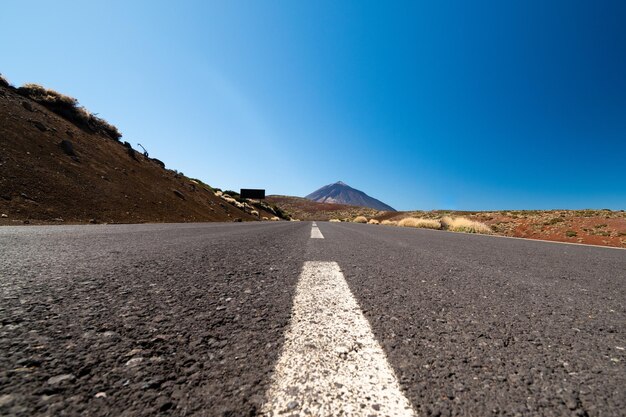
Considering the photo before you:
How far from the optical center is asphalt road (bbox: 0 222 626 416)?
751 millimetres

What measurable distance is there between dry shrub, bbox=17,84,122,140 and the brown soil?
0.99m

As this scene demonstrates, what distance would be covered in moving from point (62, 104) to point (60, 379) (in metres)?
26.2

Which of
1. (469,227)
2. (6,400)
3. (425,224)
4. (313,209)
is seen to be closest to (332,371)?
(6,400)

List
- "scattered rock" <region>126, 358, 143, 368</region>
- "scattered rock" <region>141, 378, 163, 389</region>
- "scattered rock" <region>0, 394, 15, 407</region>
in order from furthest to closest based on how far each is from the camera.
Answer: "scattered rock" <region>126, 358, 143, 368</region> < "scattered rock" <region>141, 378, 163, 389</region> < "scattered rock" <region>0, 394, 15, 407</region>

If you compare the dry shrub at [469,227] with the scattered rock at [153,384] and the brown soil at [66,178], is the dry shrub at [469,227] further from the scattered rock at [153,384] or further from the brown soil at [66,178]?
the brown soil at [66,178]

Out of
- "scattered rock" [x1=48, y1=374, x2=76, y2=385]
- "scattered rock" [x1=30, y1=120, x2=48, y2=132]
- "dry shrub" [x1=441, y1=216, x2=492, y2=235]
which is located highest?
"scattered rock" [x1=30, y1=120, x2=48, y2=132]

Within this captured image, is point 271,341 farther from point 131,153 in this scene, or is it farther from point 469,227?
point 131,153

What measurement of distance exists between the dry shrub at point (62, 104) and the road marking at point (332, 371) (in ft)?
83.4

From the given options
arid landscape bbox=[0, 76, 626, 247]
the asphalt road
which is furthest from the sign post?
the asphalt road

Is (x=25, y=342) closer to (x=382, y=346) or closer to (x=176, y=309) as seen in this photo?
(x=176, y=309)

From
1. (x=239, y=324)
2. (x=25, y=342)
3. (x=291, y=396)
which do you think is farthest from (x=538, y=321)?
(x=25, y=342)

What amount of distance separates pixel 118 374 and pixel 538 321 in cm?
190

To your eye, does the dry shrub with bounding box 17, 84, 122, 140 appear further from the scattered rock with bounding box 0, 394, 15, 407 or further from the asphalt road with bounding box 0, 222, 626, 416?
the scattered rock with bounding box 0, 394, 15, 407

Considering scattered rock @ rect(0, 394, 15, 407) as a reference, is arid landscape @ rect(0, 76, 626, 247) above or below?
above
